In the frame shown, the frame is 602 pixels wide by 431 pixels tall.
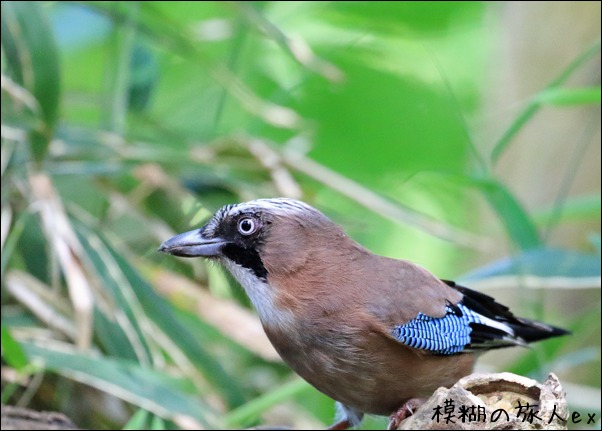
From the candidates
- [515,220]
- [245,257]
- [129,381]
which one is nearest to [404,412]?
[245,257]

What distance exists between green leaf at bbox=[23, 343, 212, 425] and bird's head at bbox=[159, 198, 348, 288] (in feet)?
1.81

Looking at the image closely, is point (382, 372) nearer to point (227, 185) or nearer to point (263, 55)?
point (227, 185)

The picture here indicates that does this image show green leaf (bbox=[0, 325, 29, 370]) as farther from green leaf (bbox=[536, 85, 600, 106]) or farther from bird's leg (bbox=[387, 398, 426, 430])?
green leaf (bbox=[536, 85, 600, 106])

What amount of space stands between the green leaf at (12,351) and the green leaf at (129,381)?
0.10 metres

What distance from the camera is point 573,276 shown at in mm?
3240

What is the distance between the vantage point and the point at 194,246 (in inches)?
101

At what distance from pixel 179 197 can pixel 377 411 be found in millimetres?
1568

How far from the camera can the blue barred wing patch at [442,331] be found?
8.14 ft

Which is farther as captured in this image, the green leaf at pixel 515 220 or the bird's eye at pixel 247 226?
the green leaf at pixel 515 220

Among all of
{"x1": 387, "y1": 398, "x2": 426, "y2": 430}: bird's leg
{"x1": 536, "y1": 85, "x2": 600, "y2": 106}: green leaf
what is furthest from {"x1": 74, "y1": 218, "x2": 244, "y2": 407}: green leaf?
{"x1": 536, "y1": 85, "x2": 600, "y2": 106}: green leaf

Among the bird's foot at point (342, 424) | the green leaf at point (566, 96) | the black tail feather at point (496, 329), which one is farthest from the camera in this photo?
the green leaf at point (566, 96)

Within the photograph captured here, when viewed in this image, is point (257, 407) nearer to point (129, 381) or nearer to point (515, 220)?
point (129, 381)

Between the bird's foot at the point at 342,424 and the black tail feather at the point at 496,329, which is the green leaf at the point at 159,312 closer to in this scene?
the bird's foot at the point at 342,424

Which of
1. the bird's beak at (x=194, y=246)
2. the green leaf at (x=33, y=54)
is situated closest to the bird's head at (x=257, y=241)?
the bird's beak at (x=194, y=246)
